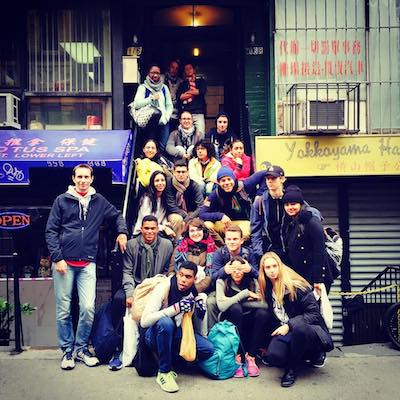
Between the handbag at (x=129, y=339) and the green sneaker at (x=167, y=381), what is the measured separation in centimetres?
57

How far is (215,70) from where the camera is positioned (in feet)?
37.2

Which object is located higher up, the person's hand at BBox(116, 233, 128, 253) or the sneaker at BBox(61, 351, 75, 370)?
the person's hand at BBox(116, 233, 128, 253)

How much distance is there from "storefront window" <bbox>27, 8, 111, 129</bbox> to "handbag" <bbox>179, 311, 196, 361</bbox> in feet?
15.5

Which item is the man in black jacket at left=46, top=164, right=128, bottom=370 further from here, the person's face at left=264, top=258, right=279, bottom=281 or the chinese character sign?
the chinese character sign

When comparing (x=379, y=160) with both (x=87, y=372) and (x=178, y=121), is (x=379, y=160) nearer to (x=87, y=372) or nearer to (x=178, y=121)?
(x=178, y=121)

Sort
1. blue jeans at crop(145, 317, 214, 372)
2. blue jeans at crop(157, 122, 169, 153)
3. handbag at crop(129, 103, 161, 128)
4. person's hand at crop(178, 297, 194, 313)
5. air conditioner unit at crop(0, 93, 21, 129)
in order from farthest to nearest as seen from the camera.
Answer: blue jeans at crop(157, 122, 169, 153), air conditioner unit at crop(0, 93, 21, 129), handbag at crop(129, 103, 161, 128), person's hand at crop(178, 297, 194, 313), blue jeans at crop(145, 317, 214, 372)

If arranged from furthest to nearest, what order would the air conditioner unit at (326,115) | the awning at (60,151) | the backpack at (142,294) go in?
the air conditioner unit at (326,115) < the awning at (60,151) < the backpack at (142,294)

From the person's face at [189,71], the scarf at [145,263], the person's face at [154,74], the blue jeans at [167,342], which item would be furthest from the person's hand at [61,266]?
the person's face at [189,71]

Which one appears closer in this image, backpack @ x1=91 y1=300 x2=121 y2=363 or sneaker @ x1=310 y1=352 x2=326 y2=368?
sneaker @ x1=310 y1=352 x2=326 y2=368

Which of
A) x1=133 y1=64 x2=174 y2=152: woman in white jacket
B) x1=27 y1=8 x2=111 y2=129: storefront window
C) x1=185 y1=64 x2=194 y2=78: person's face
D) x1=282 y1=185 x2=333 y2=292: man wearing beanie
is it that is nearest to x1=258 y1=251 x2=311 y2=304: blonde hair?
x1=282 y1=185 x2=333 y2=292: man wearing beanie

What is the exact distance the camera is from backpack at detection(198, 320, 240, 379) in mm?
6043

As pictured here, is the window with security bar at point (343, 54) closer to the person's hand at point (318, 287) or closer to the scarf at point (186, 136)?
the scarf at point (186, 136)

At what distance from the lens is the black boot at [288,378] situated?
19.3 feet

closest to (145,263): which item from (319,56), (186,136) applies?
(186,136)
